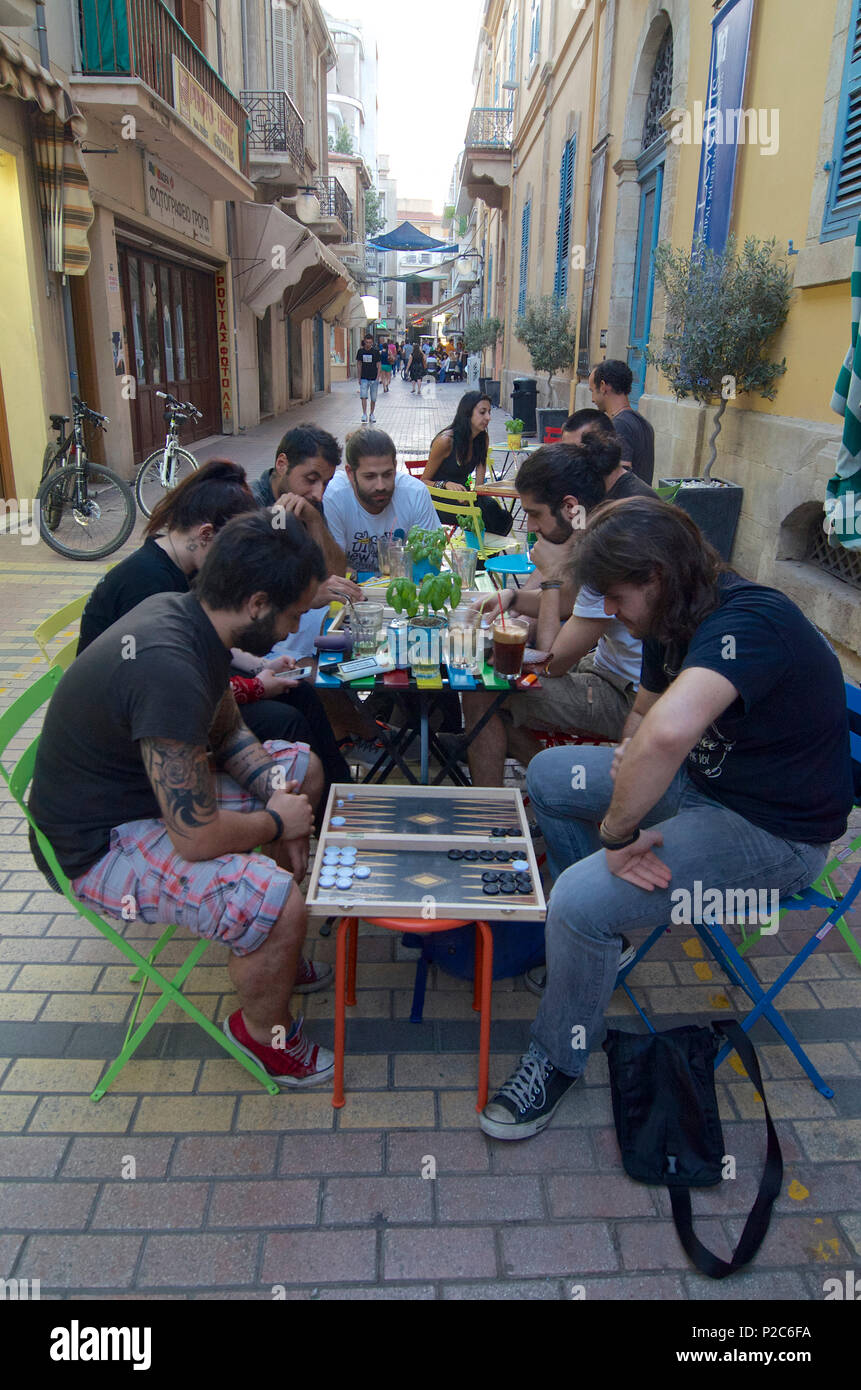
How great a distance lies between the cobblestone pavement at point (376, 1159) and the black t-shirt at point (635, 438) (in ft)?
12.8

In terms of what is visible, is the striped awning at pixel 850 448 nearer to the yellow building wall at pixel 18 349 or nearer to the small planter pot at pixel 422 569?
the small planter pot at pixel 422 569

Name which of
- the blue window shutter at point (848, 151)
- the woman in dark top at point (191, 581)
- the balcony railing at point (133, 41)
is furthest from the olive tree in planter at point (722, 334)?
the balcony railing at point (133, 41)

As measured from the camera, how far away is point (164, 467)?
29.5 ft

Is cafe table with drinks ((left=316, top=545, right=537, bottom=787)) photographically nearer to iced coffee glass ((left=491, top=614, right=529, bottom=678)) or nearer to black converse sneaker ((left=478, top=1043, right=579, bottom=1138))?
iced coffee glass ((left=491, top=614, right=529, bottom=678))

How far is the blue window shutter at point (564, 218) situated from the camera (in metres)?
13.7

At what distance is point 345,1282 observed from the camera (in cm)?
189

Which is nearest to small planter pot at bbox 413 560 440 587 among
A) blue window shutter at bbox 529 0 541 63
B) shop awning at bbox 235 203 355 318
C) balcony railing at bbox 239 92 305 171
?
shop awning at bbox 235 203 355 318

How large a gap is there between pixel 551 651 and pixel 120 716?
1601mm

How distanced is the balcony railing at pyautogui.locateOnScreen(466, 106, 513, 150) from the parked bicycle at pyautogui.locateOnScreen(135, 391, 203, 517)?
55.5ft

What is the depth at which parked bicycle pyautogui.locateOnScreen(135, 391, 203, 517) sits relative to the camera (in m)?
8.77

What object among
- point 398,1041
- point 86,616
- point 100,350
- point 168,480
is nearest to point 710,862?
point 398,1041

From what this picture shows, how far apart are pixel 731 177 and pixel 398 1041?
6377 mm

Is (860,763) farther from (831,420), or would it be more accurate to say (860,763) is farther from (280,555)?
(831,420)

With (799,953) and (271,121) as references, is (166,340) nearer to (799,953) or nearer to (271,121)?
(271,121)
